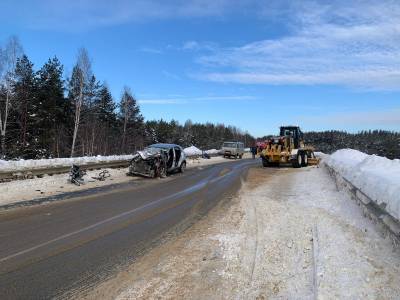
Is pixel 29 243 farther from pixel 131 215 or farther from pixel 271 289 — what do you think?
pixel 271 289

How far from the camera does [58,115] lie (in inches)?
2274

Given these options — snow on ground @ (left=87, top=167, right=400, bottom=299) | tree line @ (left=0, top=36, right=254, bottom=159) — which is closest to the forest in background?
tree line @ (left=0, top=36, right=254, bottom=159)

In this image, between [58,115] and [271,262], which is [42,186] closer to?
[271,262]

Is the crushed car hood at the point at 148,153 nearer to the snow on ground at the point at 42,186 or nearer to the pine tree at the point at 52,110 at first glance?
the snow on ground at the point at 42,186

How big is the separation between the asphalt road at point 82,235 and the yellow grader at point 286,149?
15.6 meters

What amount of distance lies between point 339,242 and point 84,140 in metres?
60.4

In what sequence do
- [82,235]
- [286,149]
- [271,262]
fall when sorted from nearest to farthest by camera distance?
[271,262] < [82,235] < [286,149]

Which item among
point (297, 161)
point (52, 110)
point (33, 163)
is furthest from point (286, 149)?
point (52, 110)

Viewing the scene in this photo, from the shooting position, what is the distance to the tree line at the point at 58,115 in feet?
138

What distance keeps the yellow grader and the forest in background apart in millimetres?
3396

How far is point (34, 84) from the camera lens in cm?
5144

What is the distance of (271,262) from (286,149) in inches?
992

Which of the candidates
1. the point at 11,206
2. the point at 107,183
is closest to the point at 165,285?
the point at 11,206

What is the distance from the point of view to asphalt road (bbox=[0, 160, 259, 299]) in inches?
248
